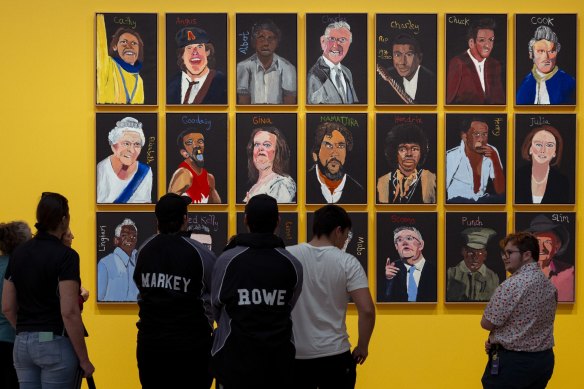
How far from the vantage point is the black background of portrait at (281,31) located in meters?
6.21

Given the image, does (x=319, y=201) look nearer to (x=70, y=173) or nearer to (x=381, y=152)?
(x=381, y=152)

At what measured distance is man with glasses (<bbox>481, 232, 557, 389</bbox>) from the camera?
4.61m

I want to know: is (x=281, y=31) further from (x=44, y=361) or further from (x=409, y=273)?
(x=44, y=361)

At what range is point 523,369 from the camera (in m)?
4.63

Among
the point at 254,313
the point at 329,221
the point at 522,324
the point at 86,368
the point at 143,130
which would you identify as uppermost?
the point at 143,130

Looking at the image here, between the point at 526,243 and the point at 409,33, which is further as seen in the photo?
the point at 409,33

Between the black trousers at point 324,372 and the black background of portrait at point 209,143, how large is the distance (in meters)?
2.26

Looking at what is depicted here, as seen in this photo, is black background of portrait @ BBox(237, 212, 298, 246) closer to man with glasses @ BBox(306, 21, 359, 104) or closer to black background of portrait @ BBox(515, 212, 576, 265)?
man with glasses @ BBox(306, 21, 359, 104)

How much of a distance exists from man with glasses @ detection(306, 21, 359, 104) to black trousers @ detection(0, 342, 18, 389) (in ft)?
9.33

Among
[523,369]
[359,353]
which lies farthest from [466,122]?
[359,353]

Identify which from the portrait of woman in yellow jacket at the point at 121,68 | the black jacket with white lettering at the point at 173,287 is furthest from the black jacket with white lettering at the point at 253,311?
the portrait of woman in yellow jacket at the point at 121,68

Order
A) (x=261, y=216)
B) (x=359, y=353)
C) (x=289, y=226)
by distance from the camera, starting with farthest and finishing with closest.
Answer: (x=289, y=226) → (x=359, y=353) → (x=261, y=216)

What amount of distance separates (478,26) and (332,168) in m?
1.59

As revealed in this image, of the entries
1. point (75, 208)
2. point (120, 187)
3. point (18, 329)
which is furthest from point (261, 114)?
point (18, 329)
